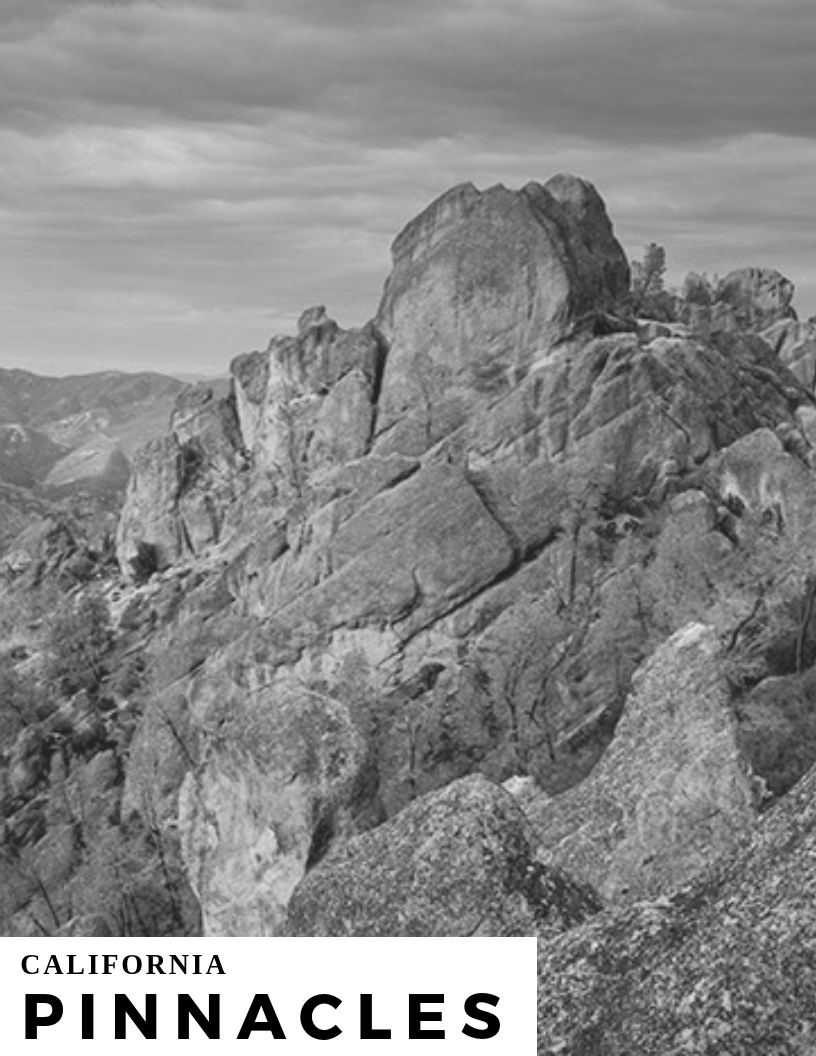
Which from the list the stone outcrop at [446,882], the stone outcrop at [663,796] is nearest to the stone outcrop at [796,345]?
the stone outcrop at [663,796]

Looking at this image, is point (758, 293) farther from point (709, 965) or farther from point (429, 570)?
point (709, 965)

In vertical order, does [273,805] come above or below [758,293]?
below

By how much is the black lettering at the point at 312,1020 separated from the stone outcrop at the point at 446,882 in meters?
5.79

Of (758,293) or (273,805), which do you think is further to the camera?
(758,293)

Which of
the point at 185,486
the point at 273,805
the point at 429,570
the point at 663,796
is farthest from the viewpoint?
the point at 185,486

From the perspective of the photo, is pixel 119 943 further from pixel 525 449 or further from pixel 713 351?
pixel 713 351

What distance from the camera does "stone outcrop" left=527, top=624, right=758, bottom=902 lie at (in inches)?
1353

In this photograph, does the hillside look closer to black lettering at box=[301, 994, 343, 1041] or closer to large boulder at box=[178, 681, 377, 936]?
large boulder at box=[178, 681, 377, 936]

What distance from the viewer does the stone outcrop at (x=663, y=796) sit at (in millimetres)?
34375

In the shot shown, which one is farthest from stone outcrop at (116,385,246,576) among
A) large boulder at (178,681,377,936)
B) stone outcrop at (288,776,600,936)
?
stone outcrop at (288,776,600,936)

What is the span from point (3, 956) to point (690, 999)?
9.86m

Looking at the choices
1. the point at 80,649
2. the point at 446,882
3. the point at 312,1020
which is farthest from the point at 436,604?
the point at 312,1020

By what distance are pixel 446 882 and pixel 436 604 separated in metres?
76.6

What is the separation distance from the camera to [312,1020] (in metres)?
18.2
